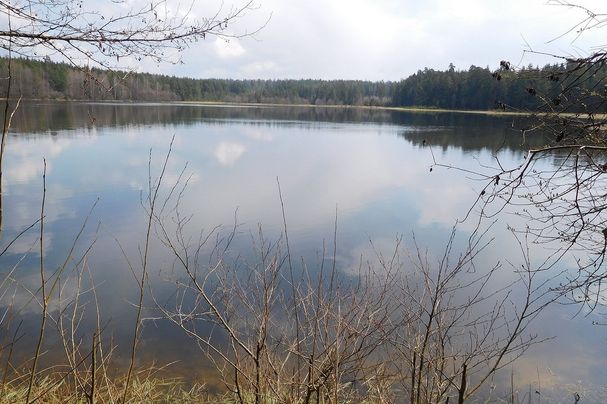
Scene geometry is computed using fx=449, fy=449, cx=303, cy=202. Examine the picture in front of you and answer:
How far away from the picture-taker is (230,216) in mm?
10922

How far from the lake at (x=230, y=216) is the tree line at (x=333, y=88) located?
34 cm

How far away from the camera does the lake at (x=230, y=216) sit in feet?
19.7

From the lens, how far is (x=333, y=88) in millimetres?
114125

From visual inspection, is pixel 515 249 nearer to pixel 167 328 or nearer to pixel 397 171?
pixel 167 328

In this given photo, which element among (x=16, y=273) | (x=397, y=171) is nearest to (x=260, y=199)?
(x=16, y=273)

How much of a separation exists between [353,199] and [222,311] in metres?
7.79

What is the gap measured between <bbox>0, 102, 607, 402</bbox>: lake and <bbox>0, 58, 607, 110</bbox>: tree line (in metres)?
0.34

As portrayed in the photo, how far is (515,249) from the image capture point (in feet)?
30.9

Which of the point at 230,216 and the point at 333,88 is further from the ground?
the point at 333,88

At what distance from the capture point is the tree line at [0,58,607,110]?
9.30 ft

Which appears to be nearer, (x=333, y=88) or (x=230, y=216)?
(x=230, y=216)

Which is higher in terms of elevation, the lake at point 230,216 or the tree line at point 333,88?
the tree line at point 333,88

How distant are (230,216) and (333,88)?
108m

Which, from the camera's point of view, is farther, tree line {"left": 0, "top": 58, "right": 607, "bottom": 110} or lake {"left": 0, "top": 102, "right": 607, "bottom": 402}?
lake {"left": 0, "top": 102, "right": 607, "bottom": 402}
